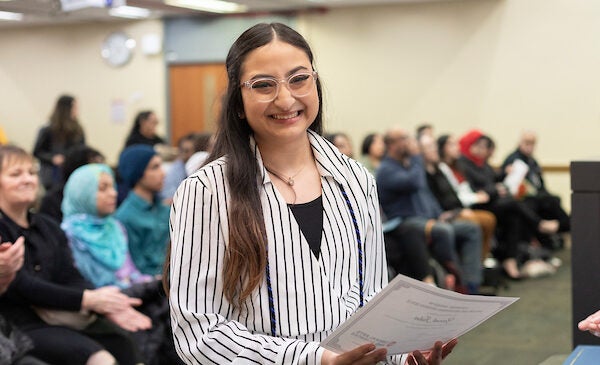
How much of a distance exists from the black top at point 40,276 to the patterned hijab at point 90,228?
50 cm

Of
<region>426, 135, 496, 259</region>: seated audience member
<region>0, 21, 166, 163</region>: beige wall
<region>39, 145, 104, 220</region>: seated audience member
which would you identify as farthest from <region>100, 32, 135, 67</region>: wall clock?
<region>39, 145, 104, 220</region>: seated audience member

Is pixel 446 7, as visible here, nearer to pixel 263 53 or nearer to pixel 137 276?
pixel 137 276

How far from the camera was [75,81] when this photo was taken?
1355 centimetres

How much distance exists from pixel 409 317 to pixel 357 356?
5.4 inches

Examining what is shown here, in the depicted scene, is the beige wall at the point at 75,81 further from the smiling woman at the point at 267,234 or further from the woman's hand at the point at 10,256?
the smiling woman at the point at 267,234

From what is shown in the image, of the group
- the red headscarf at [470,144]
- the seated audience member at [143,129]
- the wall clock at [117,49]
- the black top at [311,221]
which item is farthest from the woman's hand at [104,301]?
the wall clock at [117,49]

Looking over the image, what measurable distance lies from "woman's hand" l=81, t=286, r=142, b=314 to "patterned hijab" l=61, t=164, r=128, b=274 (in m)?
0.72

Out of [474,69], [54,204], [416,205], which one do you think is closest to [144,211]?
[54,204]

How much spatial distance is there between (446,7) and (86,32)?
550 centimetres

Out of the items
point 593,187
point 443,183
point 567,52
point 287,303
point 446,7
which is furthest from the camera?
point 446,7

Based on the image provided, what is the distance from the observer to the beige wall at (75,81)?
43.1ft

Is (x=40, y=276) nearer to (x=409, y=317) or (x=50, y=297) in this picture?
(x=50, y=297)

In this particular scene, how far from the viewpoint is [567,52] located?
1059cm

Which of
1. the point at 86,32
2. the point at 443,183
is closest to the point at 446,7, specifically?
the point at 443,183
